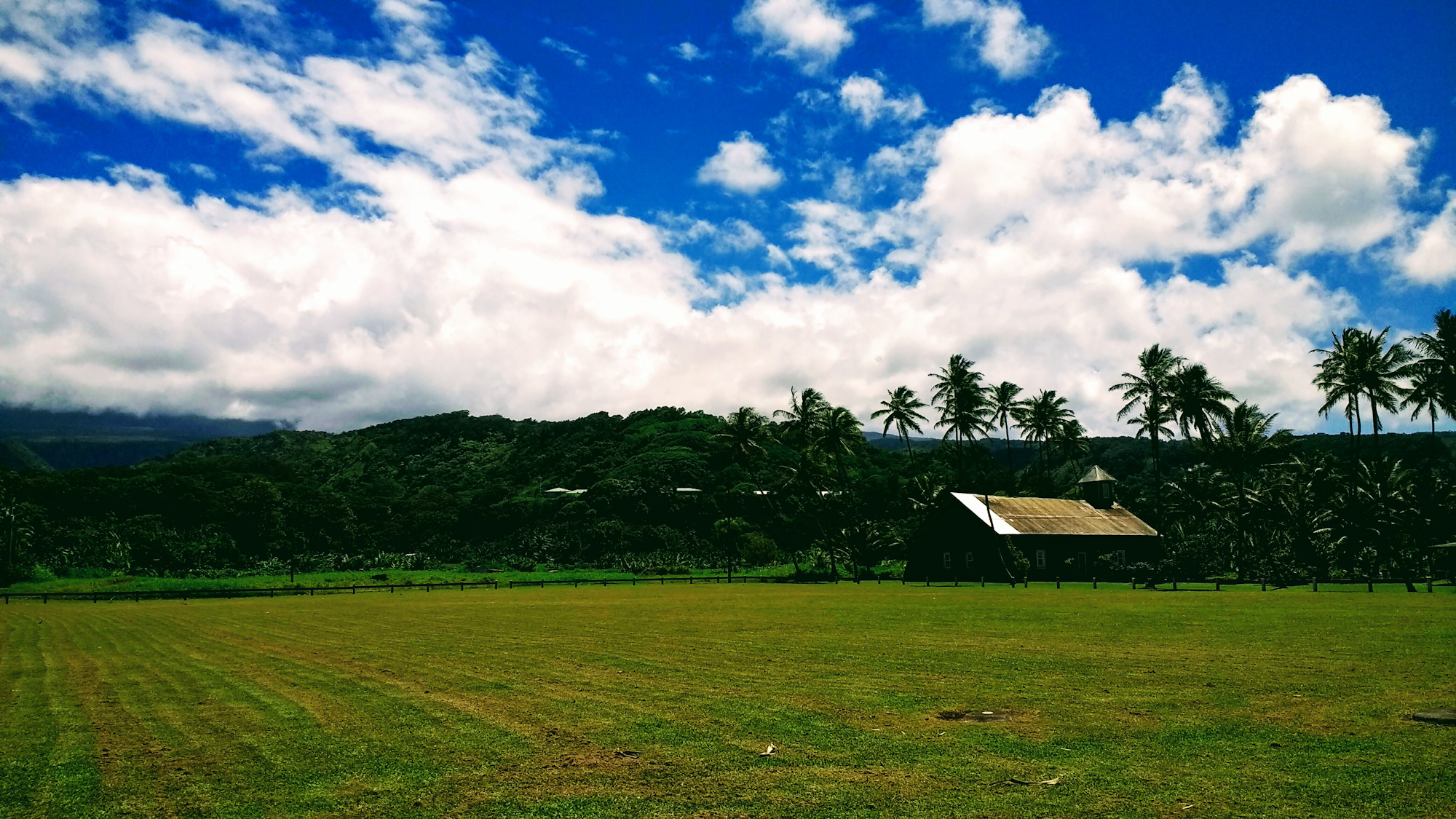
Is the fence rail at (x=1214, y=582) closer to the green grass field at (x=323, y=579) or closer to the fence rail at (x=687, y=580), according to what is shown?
the fence rail at (x=687, y=580)

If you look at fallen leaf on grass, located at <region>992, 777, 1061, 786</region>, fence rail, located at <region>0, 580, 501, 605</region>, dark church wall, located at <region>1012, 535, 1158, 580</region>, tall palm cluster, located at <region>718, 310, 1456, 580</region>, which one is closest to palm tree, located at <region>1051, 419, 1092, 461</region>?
tall palm cluster, located at <region>718, 310, 1456, 580</region>

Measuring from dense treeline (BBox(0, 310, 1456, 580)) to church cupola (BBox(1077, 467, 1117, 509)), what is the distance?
4.21 m

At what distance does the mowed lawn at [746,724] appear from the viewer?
7781 millimetres

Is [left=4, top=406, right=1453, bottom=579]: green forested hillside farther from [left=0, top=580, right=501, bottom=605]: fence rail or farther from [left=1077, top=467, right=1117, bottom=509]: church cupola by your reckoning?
[left=0, top=580, right=501, bottom=605]: fence rail

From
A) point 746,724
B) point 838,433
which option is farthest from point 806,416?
point 746,724

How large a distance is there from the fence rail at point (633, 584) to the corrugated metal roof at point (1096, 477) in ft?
44.0

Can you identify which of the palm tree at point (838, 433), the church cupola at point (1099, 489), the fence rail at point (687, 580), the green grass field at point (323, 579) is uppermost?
the palm tree at point (838, 433)

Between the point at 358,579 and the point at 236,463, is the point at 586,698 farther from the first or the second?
the point at 236,463

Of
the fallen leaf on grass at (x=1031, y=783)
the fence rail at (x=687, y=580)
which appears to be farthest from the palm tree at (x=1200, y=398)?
the fallen leaf on grass at (x=1031, y=783)

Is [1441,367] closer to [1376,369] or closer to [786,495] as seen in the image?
[1376,369]

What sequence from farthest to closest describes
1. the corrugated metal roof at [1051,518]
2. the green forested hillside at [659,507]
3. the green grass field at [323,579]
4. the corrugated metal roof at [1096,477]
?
the corrugated metal roof at [1096,477] → the green grass field at [323,579] → the corrugated metal roof at [1051,518] → the green forested hillside at [659,507]

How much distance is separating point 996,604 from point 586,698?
25564mm

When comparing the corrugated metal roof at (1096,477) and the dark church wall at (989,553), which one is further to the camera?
the corrugated metal roof at (1096,477)

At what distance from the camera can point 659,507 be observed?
117 meters
